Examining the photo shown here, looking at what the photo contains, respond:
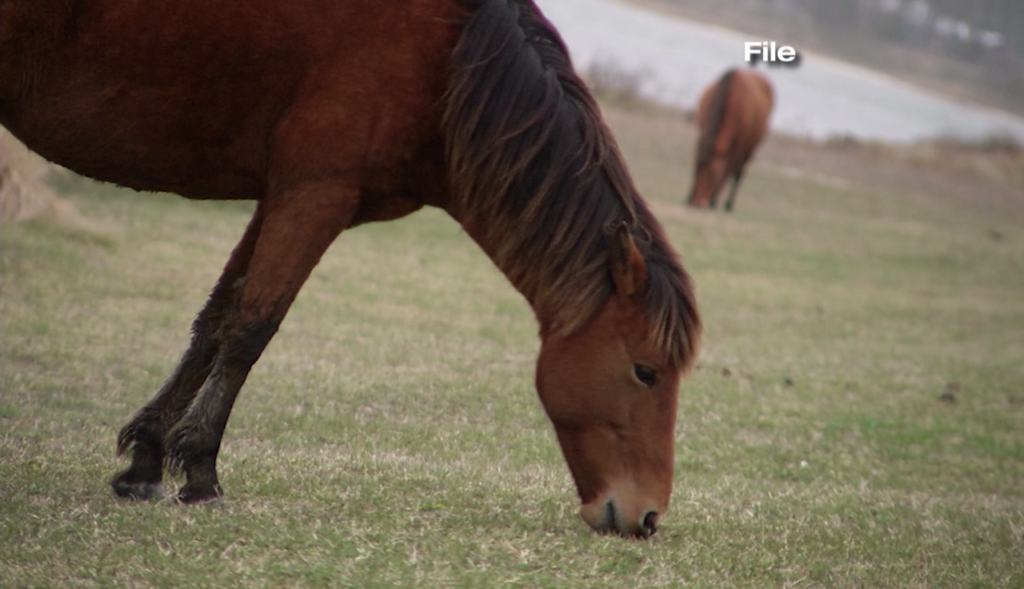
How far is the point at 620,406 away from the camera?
397cm

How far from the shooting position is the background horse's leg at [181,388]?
415 cm

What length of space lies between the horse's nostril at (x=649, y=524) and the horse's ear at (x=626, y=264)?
0.76 m

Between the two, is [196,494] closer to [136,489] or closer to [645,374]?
[136,489]

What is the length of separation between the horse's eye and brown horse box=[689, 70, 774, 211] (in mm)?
14604

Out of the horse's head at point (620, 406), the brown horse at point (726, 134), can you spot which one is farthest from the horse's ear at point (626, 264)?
the brown horse at point (726, 134)

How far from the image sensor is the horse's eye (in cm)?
396

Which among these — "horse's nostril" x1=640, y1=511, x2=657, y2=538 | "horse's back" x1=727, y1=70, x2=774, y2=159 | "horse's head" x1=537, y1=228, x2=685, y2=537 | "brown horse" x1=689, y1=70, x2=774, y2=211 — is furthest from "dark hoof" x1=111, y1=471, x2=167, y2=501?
"horse's back" x1=727, y1=70, x2=774, y2=159

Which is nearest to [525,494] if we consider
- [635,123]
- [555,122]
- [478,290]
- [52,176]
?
[555,122]

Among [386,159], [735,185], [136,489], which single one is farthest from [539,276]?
[735,185]

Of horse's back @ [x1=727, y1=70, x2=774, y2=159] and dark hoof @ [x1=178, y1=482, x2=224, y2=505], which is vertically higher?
dark hoof @ [x1=178, y1=482, x2=224, y2=505]

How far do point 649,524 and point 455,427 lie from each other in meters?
2.40

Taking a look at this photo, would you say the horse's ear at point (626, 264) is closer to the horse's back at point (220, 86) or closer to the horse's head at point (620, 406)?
the horse's head at point (620, 406)

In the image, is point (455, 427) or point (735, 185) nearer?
point (455, 427)

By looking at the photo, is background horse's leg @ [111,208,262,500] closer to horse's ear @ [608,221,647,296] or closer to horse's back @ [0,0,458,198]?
horse's back @ [0,0,458,198]
